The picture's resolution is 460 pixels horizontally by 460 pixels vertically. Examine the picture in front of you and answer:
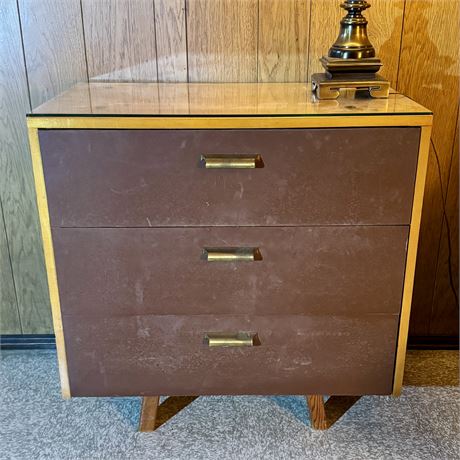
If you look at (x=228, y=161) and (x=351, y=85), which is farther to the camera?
(x=351, y=85)

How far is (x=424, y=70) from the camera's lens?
135 cm

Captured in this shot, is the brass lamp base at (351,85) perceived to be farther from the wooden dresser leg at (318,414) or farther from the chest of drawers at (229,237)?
the wooden dresser leg at (318,414)

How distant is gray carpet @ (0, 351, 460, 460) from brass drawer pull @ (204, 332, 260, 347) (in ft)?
0.93

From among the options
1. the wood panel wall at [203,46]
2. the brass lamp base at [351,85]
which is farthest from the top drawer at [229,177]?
the wood panel wall at [203,46]

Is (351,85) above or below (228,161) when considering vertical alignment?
above

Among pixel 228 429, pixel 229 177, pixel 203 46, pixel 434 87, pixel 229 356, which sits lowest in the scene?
pixel 228 429

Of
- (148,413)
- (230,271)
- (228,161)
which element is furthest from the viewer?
(148,413)

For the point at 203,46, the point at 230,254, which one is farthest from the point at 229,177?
the point at 203,46

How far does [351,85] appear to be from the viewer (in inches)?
43.9

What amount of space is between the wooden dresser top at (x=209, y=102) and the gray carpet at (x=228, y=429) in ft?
2.61

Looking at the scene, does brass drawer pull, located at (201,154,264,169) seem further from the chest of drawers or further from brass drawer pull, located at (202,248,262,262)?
brass drawer pull, located at (202,248,262,262)

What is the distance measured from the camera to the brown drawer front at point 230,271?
1.06 metres

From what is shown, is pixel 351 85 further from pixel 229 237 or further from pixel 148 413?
pixel 148 413

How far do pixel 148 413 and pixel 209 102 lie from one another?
78 cm
